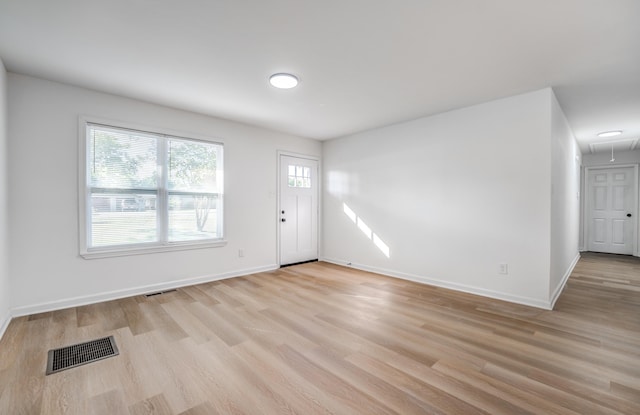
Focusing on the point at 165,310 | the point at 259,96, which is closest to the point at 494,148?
the point at 259,96

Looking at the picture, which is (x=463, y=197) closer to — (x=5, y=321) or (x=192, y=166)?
(x=192, y=166)

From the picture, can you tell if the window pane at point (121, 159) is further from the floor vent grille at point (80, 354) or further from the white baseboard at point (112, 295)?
the floor vent grille at point (80, 354)

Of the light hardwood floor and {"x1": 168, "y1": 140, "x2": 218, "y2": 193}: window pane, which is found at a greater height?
{"x1": 168, "y1": 140, "x2": 218, "y2": 193}: window pane

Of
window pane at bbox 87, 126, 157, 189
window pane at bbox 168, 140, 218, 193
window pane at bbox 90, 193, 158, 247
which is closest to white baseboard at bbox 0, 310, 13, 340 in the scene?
window pane at bbox 90, 193, 158, 247

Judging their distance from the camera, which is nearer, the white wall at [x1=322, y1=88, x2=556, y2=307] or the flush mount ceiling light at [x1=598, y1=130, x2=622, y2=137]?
the white wall at [x1=322, y1=88, x2=556, y2=307]

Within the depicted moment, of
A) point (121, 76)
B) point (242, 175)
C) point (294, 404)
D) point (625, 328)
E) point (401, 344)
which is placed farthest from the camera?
point (242, 175)

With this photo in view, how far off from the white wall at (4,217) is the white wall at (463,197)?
174 inches

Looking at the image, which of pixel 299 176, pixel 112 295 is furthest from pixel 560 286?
pixel 112 295

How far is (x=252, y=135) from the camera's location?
4793 mm

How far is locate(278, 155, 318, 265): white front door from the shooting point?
532cm

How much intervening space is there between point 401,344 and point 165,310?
2464mm

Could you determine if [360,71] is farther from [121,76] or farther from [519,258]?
[519,258]

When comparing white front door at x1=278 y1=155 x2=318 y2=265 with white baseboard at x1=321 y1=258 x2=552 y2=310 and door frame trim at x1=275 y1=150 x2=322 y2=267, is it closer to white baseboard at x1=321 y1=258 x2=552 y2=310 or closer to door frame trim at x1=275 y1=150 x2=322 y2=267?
door frame trim at x1=275 y1=150 x2=322 y2=267

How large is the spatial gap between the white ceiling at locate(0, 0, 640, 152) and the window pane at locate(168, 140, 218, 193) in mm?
644
